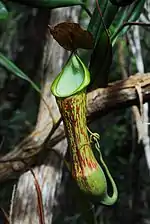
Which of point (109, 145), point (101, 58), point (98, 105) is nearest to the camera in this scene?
point (101, 58)

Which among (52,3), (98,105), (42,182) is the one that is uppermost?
(52,3)

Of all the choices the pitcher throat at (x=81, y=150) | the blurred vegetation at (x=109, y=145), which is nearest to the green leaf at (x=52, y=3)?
the pitcher throat at (x=81, y=150)

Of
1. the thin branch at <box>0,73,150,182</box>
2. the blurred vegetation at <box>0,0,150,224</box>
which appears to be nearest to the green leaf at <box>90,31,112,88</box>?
the thin branch at <box>0,73,150,182</box>

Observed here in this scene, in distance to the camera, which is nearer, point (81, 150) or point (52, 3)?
point (81, 150)

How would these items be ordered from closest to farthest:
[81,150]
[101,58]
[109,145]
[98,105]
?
[81,150] < [101,58] < [98,105] < [109,145]

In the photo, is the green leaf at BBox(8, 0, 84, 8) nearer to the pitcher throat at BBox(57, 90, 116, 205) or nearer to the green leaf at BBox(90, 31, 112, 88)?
the green leaf at BBox(90, 31, 112, 88)

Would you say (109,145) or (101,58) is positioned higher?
(101,58)

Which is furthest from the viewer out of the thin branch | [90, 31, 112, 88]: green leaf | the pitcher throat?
the thin branch

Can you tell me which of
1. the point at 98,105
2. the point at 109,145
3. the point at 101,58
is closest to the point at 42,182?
the point at 98,105

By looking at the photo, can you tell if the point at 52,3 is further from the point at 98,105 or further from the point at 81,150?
the point at 81,150

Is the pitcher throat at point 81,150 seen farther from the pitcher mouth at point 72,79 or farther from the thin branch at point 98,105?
the thin branch at point 98,105

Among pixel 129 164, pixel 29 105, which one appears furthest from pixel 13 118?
pixel 129 164

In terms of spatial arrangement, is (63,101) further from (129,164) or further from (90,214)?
(129,164)
